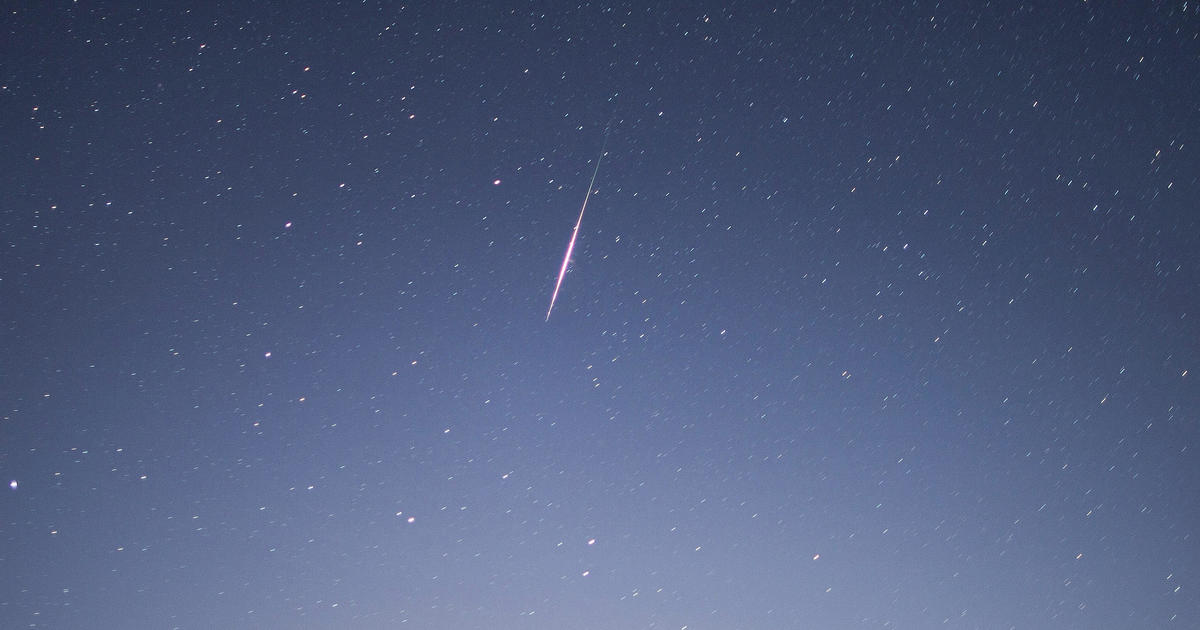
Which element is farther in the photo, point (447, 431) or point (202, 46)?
point (447, 431)

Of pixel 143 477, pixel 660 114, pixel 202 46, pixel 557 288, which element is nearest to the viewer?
pixel 202 46

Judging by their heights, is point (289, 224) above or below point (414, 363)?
above

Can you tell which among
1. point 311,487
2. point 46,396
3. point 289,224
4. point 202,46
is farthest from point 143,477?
point 202,46

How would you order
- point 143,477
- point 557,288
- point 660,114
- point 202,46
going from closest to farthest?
point 202,46, point 660,114, point 557,288, point 143,477

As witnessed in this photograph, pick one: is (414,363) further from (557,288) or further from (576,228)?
(576,228)

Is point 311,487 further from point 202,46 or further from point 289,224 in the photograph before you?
point 202,46

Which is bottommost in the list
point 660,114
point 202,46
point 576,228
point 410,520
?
point 410,520

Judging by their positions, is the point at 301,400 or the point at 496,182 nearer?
the point at 496,182

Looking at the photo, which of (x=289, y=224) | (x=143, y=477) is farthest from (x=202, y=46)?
(x=143, y=477)

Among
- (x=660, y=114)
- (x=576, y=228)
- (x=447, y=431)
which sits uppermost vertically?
(x=660, y=114)
